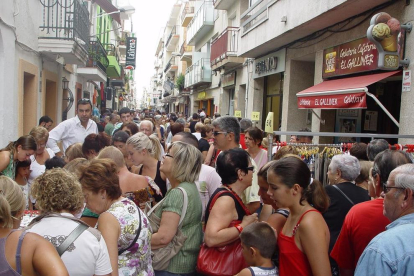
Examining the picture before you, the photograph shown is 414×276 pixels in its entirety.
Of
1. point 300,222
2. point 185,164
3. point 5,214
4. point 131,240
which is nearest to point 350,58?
point 185,164

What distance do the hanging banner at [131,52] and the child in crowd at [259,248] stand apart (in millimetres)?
33544

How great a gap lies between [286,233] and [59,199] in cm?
149

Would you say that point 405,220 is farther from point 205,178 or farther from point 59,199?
point 205,178

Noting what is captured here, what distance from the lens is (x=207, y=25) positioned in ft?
81.2

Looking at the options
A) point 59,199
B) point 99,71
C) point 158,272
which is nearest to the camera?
point 59,199

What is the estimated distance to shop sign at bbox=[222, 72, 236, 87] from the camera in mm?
19328

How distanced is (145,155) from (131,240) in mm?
1991

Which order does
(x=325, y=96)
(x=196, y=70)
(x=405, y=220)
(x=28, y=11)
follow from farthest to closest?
(x=196, y=70) → (x=28, y=11) → (x=325, y=96) → (x=405, y=220)

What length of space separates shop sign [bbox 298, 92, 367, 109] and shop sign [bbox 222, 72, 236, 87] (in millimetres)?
10431

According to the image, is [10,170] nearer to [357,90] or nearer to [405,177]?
[405,177]

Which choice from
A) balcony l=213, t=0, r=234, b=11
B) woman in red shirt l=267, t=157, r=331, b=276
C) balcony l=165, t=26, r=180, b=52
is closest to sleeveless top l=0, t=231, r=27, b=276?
woman in red shirt l=267, t=157, r=331, b=276

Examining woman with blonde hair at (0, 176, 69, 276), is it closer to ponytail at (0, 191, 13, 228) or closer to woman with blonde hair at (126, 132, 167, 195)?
ponytail at (0, 191, 13, 228)

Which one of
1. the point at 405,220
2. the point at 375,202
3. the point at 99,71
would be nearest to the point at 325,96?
the point at 375,202

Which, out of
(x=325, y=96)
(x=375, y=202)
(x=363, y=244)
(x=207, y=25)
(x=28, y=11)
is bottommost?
(x=363, y=244)
